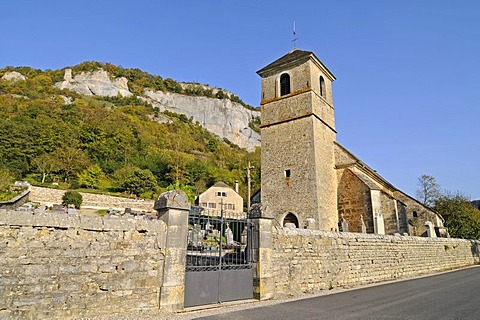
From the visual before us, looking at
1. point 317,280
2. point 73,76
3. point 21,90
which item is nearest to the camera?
point 317,280

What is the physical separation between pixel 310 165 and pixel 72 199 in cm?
2242

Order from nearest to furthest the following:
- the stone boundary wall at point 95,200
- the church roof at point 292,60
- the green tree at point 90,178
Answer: the church roof at point 292,60, the stone boundary wall at point 95,200, the green tree at point 90,178

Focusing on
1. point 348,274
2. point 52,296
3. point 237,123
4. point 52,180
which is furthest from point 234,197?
point 237,123

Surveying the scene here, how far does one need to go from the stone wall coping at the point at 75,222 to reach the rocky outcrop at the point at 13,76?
9930cm

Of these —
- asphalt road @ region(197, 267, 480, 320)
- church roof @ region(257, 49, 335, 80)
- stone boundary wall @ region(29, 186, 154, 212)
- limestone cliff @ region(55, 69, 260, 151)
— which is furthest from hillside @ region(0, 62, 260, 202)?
asphalt road @ region(197, 267, 480, 320)

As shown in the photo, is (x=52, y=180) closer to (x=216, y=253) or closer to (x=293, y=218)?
(x=293, y=218)

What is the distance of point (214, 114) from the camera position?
370 feet

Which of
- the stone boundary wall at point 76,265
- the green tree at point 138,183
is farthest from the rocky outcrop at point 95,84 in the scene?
the stone boundary wall at point 76,265

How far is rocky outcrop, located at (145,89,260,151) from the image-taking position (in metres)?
109

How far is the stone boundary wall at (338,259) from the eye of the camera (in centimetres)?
818

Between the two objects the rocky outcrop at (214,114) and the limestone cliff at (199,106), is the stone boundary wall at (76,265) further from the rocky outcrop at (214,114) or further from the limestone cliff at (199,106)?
the rocky outcrop at (214,114)

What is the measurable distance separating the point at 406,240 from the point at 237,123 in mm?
102075

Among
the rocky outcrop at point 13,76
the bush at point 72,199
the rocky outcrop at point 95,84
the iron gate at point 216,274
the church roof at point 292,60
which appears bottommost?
the iron gate at point 216,274

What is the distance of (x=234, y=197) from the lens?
47594 mm
